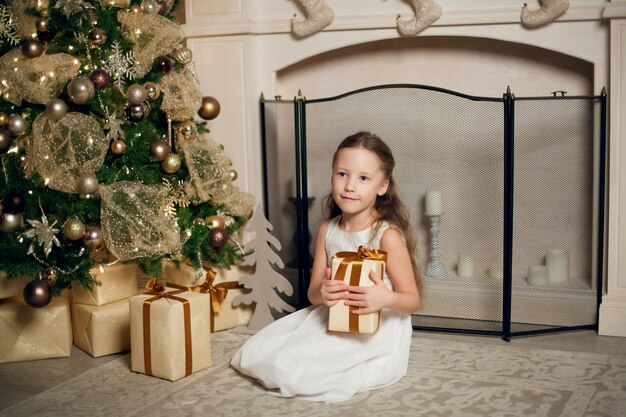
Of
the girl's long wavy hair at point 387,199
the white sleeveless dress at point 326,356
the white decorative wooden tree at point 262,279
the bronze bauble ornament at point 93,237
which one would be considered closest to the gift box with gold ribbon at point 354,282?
the white sleeveless dress at point 326,356

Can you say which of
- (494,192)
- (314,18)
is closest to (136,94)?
(314,18)

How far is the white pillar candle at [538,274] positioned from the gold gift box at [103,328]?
5.36 feet

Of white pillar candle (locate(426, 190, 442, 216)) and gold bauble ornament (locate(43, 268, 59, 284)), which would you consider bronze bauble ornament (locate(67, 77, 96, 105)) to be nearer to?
gold bauble ornament (locate(43, 268, 59, 284))

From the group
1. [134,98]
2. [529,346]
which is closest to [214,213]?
[134,98]

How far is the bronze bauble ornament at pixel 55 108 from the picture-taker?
2.79 metres

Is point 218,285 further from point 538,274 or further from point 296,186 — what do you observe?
point 538,274

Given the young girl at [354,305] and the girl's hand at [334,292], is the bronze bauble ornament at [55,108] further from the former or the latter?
the girl's hand at [334,292]

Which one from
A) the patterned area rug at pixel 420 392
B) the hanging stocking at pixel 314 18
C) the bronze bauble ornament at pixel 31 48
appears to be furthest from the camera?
the hanging stocking at pixel 314 18

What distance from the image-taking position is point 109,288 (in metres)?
3.12

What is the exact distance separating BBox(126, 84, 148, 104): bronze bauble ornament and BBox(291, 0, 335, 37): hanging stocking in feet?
2.91

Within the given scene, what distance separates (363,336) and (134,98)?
4.00 ft

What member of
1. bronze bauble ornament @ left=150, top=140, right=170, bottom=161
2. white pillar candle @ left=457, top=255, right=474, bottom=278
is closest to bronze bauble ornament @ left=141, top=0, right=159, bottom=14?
bronze bauble ornament @ left=150, top=140, right=170, bottom=161

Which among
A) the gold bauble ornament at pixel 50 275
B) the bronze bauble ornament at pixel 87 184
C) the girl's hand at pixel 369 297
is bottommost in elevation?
the girl's hand at pixel 369 297

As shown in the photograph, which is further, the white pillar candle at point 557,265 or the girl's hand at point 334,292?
the white pillar candle at point 557,265
